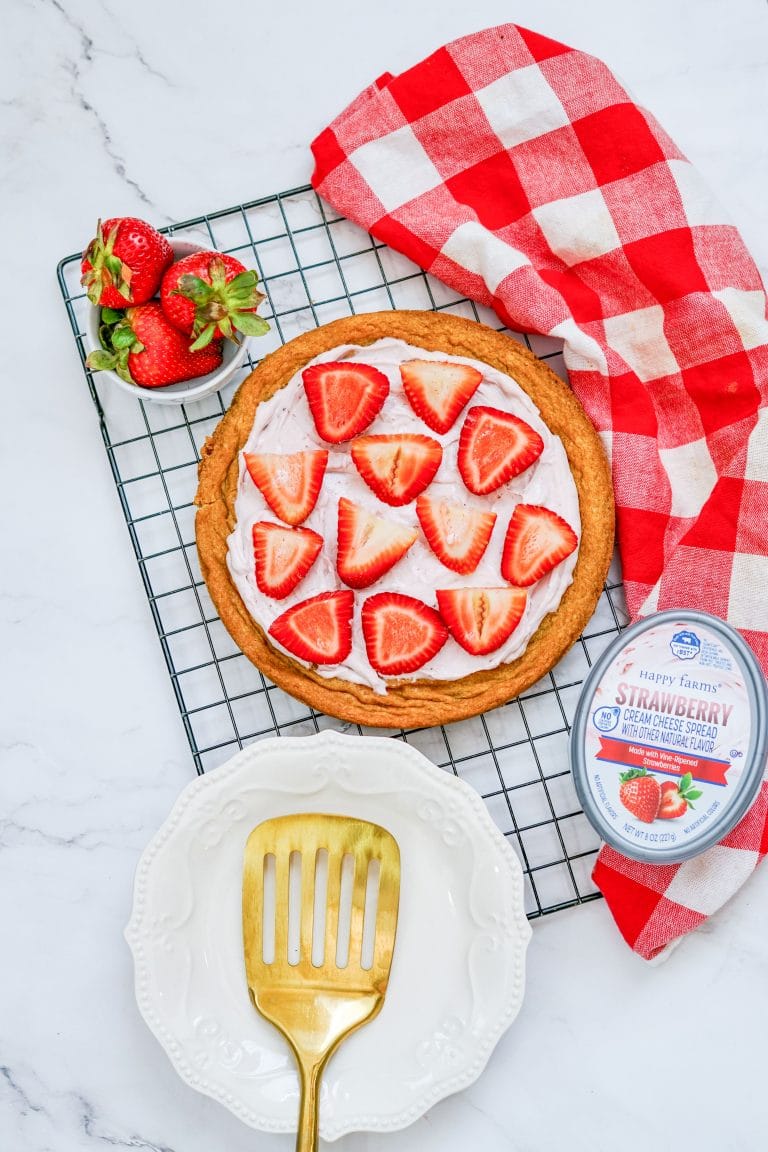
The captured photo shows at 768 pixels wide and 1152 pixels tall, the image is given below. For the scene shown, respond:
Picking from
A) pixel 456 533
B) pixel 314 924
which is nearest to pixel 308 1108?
pixel 314 924

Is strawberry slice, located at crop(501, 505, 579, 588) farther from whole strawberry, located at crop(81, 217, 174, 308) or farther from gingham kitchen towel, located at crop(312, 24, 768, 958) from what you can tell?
whole strawberry, located at crop(81, 217, 174, 308)

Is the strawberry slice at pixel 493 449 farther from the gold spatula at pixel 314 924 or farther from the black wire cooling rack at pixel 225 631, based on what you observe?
the gold spatula at pixel 314 924

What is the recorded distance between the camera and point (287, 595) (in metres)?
2.33

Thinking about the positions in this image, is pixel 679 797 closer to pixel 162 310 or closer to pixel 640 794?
pixel 640 794

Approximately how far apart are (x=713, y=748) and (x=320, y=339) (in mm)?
1228

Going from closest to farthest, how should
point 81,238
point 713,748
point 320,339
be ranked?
point 713,748 < point 320,339 < point 81,238

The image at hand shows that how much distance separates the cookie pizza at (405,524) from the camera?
2.30 metres

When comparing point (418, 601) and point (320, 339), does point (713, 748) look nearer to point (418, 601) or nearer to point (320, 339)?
point (418, 601)

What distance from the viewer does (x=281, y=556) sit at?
7.61 ft

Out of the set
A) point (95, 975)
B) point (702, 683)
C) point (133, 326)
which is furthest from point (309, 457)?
point (95, 975)

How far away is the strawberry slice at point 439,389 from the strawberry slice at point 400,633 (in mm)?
400

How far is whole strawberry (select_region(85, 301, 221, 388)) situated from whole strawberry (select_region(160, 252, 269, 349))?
0.13 ft

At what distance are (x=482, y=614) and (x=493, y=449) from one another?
36 cm

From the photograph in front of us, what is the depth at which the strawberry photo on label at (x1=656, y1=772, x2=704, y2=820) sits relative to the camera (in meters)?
2.25
